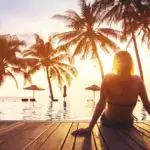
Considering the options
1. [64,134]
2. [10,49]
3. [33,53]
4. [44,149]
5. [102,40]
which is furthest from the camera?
[33,53]

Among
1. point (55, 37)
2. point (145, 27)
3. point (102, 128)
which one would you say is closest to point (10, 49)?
point (55, 37)

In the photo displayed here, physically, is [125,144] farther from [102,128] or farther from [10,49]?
[10,49]

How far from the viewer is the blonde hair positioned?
395 cm

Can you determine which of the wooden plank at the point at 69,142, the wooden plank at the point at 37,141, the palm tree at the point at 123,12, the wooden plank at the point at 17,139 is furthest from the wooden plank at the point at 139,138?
the palm tree at the point at 123,12

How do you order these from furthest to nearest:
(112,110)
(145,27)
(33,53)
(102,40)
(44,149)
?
(33,53), (102,40), (145,27), (112,110), (44,149)

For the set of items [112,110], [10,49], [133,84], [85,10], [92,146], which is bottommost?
[92,146]

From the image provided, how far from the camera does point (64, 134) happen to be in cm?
396

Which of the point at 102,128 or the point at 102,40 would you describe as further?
the point at 102,40

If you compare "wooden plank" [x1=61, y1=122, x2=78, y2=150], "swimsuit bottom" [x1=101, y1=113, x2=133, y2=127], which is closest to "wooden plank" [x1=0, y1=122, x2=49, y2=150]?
"wooden plank" [x1=61, y1=122, x2=78, y2=150]

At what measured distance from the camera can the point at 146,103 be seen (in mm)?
4188

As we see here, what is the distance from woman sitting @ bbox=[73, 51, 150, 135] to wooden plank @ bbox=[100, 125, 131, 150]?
0.25 m

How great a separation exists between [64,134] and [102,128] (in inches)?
31.6

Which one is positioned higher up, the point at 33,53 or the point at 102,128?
the point at 33,53

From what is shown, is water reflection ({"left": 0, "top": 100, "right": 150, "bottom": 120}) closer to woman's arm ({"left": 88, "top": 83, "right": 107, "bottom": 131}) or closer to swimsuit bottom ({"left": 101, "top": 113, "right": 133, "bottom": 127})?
swimsuit bottom ({"left": 101, "top": 113, "right": 133, "bottom": 127})
